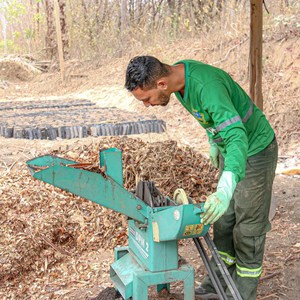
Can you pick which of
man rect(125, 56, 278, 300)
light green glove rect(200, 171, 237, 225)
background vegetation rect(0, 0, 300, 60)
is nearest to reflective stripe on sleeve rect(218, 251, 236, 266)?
man rect(125, 56, 278, 300)

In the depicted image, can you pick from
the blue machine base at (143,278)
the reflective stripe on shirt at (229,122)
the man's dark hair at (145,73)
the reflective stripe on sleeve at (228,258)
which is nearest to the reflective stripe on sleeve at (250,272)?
the reflective stripe on sleeve at (228,258)

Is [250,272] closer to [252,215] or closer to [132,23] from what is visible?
[252,215]

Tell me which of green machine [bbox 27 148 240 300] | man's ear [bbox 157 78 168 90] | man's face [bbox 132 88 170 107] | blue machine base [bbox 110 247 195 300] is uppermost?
man's ear [bbox 157 78 168 90]

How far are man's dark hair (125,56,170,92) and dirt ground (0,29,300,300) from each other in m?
1.36

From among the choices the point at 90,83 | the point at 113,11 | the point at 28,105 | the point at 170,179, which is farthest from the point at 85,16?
the point at 170,179

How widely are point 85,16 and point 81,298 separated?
15637 millimetres

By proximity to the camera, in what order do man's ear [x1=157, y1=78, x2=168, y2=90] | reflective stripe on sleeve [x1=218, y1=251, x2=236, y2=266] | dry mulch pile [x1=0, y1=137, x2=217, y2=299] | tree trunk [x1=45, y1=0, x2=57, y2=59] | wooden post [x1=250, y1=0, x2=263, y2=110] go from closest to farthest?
1. man's ear [x1=157, y1=78, x2=168, y2=90]
2. reflective stripe on sleeve [x1=218, y1=251, x2=236, y2=266]
3. dry mulch pile [x1=0, y1=137, x2=217, y2=299]
4. wooden post [x1=250, y1=0, x2=263, y2=110]
5. tree trunk [x1=45, y1=0, x2=57, y2=59]

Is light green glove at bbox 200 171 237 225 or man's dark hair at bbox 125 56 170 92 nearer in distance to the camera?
light green glove at bbox 200 171 237 225

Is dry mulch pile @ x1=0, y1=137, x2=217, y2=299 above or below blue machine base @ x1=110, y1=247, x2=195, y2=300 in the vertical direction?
below

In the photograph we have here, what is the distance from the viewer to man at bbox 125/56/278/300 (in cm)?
215

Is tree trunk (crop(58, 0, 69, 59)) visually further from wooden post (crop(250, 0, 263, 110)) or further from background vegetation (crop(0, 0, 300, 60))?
wooden post (crop(250, 0, 263, 110))

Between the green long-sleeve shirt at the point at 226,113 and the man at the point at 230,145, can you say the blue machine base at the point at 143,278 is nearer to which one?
the man at the point at 230,145

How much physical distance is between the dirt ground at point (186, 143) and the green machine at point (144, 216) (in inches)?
19.0

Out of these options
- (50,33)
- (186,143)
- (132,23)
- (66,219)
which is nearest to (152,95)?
(66,219)
